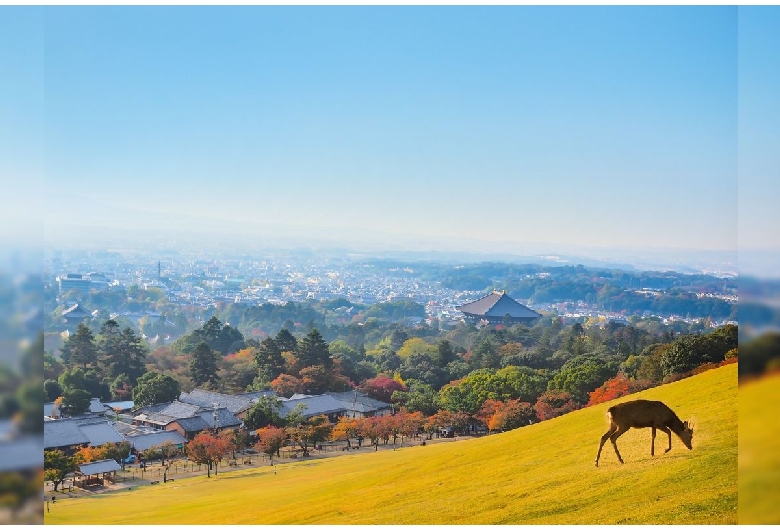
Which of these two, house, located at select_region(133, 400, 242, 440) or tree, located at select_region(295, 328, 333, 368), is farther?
tree, located at select_region(295, 328, 333, 368)

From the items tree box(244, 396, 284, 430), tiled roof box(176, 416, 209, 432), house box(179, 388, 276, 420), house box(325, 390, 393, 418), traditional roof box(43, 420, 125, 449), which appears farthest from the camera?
house box(325, 390, 393, 418)

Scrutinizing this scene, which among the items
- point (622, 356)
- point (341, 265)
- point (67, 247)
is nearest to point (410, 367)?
point (341, 265)

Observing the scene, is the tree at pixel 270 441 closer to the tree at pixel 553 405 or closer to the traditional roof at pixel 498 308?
the tree at pixel 553 405

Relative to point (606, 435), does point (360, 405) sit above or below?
below

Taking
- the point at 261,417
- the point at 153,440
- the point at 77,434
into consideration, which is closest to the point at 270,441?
the point at 261,417

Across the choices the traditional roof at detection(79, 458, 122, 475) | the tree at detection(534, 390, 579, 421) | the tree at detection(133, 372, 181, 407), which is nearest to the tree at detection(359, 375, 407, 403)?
the tree at detection(534, 390, 579, 421)

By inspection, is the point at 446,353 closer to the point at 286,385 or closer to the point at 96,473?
the point at 286,385

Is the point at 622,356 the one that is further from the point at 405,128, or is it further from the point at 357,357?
the point at 405,128

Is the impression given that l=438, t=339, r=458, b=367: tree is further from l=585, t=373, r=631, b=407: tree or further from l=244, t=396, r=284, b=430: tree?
l=244, t=396, r=284, b=430: tree
